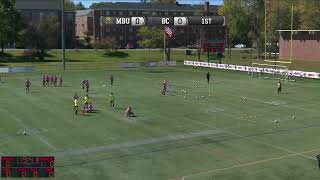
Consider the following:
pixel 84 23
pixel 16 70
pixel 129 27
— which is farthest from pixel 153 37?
pixel 84 23

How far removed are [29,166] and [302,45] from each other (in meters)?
81.1

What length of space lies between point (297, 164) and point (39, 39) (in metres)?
82.0

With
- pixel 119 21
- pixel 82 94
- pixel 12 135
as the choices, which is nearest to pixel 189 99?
pixel 82 94

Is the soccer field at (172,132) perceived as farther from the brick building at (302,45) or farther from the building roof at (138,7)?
the building roof at (138,7)

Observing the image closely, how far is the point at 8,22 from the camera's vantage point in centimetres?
9588

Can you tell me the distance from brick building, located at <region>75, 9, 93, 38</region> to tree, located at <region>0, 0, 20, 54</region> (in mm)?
→ 39335

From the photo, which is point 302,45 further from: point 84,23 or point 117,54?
point 84,23

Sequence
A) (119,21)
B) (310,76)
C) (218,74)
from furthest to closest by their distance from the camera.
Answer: (119,21)
(218,74)
(310,76)

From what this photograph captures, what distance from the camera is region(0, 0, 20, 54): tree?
94875 millimetres

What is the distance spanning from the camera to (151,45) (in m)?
104

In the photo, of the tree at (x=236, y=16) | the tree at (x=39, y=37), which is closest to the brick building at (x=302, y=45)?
the tree at (x=236, y=16)

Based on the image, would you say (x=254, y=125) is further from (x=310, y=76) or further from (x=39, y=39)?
(x=39, y=39)

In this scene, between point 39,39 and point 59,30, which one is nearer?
point 39,39
